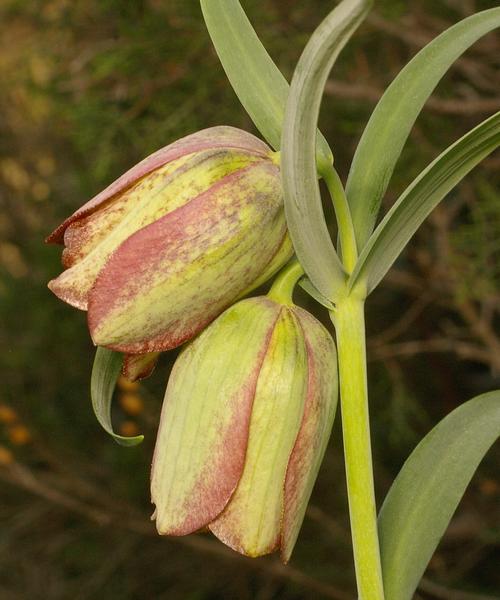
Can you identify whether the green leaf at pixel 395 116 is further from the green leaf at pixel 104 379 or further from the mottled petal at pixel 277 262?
the green leaf at pixel 104 379

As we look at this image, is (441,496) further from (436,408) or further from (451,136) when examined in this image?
(436,408)

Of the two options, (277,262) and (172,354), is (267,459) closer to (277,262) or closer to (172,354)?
(277,262)

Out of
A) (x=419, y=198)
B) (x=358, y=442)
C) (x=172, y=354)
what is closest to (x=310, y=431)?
(x=358, y=442)

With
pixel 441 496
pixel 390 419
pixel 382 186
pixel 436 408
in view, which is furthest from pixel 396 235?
pixel 436 408

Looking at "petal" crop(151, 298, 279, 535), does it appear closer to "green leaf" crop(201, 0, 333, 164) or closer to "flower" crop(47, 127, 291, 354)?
"flower" crop(47, 127, 291, 354)

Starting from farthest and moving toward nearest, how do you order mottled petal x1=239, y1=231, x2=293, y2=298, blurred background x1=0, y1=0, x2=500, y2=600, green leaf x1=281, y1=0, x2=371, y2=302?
1. blurred background x1=0, y1=0, x2=500, y2=600
2. mottled petal x1=239, y1=231, x2=293, y2=298
3. green leaf x1=281, y1=0, x2=371, y2=302

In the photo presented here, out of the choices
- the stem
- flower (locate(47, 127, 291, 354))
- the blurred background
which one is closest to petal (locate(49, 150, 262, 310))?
flower (locate(47, 127, 291, 354))

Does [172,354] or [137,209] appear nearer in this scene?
[137,209]
